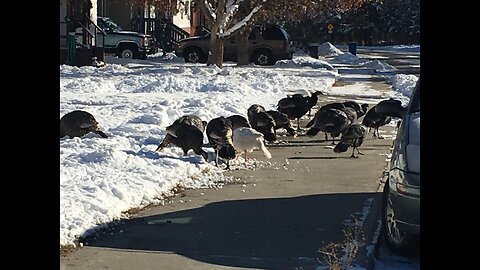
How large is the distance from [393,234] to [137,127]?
8.03 m

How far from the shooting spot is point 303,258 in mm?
6770

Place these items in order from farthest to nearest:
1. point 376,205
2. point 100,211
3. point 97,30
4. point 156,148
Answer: point 97,30 < point 156,148 < point 376,205 < point 100,211

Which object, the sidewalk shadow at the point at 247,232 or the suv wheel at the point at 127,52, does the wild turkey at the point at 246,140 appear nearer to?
the sidewalk shadow at the point at 247,232

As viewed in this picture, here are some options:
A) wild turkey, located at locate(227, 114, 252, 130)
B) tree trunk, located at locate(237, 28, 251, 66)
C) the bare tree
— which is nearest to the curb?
wild turkey, located at locate(227, 114, 252, 130)

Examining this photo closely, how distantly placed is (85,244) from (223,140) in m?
4.65

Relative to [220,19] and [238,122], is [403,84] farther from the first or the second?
[238,122]

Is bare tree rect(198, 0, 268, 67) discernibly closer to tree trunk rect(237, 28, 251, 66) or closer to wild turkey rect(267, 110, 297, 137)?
tree trunk rect(237, 28, 251, 66)

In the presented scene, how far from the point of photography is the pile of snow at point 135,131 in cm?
834

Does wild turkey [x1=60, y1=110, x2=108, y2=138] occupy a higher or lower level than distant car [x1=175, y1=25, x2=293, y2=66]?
lower

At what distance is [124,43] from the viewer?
3922cm

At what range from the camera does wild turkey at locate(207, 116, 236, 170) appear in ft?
36.7

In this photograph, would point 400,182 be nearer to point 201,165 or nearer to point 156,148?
point 201,165

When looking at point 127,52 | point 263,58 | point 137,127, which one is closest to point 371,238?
point 137,127
